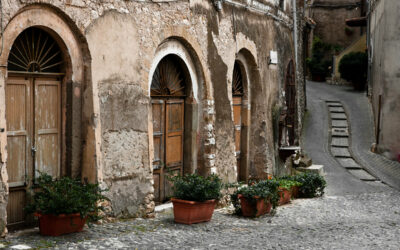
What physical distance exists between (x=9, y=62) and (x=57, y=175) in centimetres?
165

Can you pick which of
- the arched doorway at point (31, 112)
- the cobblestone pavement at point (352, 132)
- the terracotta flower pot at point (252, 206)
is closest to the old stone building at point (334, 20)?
the cobblestone pavement at point (352, 132)

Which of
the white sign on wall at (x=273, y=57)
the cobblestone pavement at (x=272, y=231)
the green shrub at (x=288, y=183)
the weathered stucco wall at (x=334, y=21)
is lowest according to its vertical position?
the cobblestone pavement at (x=272, y=231)

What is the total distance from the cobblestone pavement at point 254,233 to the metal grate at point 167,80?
6.74 feet

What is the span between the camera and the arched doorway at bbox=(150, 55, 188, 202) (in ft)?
29.5

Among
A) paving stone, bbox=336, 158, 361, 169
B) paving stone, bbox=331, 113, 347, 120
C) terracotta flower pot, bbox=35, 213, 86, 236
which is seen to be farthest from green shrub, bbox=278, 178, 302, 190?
paving stone, bbox=331, 113, 347, 120

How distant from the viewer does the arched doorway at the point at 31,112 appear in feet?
21.4

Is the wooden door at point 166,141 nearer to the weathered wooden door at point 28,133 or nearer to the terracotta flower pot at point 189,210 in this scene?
the terracotta flower pot at point 189,210

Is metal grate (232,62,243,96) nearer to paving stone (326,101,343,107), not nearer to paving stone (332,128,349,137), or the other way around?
paving stone (332,128,349,137)

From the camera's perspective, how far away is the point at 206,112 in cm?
977

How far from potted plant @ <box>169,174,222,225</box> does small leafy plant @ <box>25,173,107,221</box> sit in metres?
1.39

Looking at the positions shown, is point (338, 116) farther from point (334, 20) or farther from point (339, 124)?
point (334, 20)

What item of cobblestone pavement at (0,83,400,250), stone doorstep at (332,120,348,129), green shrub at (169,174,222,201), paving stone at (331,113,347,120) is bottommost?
cobblestone pavement at (0,83,400,250)

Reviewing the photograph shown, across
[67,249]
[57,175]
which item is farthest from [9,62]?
[67,249]

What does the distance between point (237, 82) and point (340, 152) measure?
5.95 metres
